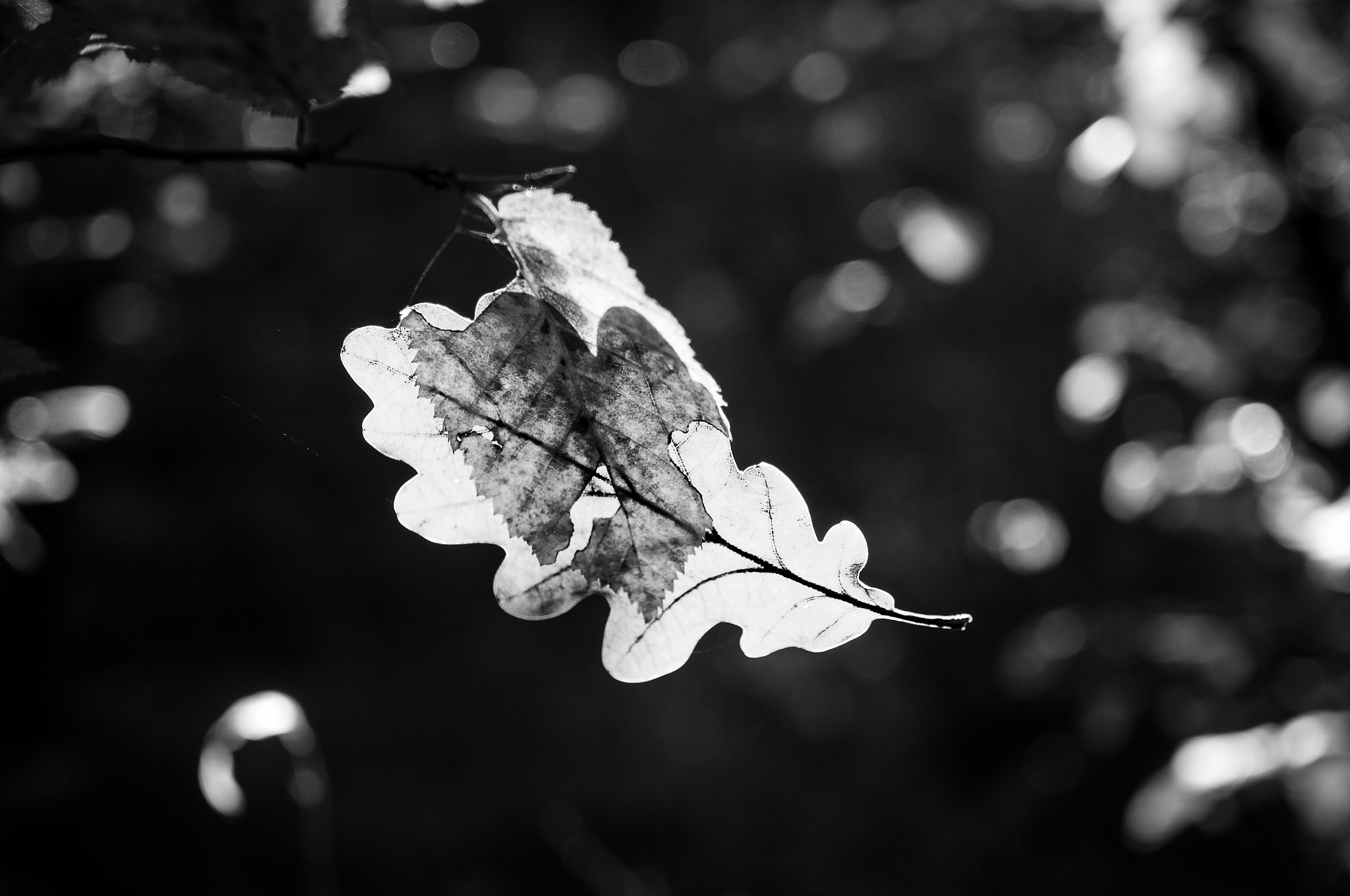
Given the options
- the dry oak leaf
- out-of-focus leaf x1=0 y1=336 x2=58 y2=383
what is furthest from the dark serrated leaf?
out-of-focus leaf x1=0 y1=336 x2=58 y2=383

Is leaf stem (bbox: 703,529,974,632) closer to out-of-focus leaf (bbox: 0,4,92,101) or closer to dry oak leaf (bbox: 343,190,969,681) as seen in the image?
dry oak leaf (bbox: 343,190,969,681)

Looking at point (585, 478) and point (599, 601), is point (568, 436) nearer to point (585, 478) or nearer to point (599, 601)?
point (585, 478)

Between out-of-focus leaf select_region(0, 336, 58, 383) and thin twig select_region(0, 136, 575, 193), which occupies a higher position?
thin twig select_region(0, 136, 575, 193)

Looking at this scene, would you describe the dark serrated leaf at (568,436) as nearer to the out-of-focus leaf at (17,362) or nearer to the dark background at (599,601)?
the out-of-focus leaf at (17,362)

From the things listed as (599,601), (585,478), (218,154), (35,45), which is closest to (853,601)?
(585,478)

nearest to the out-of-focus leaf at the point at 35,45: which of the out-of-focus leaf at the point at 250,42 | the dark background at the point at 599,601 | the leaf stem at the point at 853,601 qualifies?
the out-of-focus leaf at the point at 250,42
